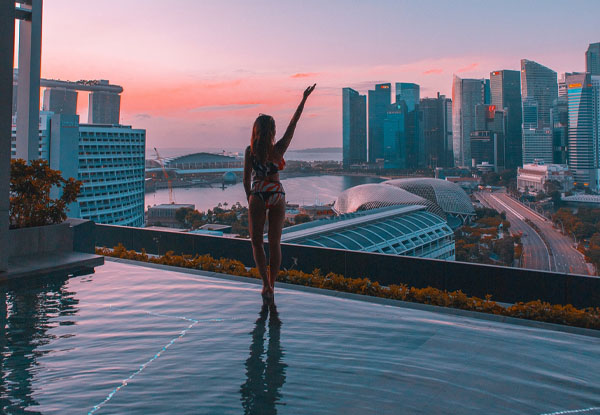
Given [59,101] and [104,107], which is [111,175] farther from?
[104,107]

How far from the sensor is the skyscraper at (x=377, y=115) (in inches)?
2569

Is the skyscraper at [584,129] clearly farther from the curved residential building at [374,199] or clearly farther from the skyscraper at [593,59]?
the curved residential building at [374,199]

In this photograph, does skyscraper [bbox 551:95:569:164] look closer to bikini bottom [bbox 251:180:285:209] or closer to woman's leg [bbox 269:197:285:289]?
woman's leg [bbox 269:197:285:289]

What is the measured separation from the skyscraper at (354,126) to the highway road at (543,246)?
69.5 feet

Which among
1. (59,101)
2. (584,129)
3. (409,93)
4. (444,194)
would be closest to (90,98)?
(59,101)

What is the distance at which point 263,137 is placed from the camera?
345 centimetres

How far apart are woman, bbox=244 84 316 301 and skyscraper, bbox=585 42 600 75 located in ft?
151

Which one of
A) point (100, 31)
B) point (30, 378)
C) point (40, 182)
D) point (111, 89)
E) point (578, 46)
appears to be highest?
point (578, 46)

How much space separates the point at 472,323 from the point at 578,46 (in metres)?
53.3

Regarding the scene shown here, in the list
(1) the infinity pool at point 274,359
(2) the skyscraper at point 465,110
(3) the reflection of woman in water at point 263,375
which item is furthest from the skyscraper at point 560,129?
(3) the reflection of woman in water at point 263,375

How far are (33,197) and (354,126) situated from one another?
59.5 meters

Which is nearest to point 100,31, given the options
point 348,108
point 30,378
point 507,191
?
point 30,378

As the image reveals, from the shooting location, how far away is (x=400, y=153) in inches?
2640

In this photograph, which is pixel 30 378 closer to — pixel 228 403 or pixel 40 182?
pixel 228 403
